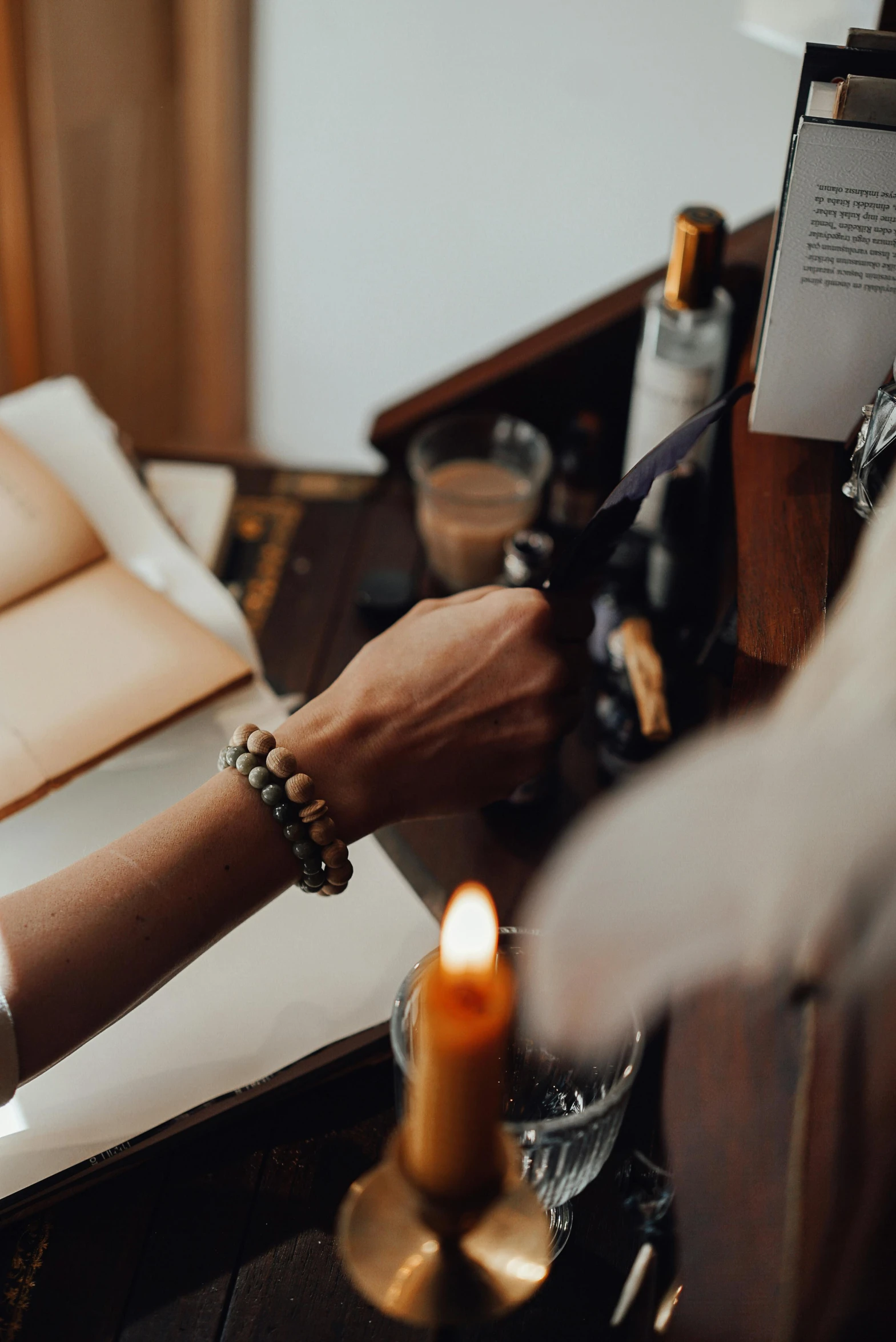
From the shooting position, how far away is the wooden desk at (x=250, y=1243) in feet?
1.45

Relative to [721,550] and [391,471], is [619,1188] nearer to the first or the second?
[721,550]

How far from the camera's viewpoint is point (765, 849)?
0.96ft

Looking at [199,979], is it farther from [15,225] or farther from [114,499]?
[15,225]

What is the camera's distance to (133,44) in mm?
1175

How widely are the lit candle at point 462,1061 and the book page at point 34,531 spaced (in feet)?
1.49

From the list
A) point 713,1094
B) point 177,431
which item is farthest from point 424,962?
point 177,431

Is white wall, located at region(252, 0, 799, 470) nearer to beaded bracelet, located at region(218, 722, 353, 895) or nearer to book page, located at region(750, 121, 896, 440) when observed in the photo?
book page, located at region(750, 121, 896, 440)

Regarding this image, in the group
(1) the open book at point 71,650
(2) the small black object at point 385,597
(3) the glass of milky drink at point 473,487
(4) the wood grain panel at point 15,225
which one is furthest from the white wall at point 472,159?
(1) the open book at point 71,650

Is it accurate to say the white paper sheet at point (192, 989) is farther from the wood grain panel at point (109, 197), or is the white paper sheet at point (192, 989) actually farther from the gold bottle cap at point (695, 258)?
the wood grain panel at point (109, 197)

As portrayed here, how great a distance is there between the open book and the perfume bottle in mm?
298

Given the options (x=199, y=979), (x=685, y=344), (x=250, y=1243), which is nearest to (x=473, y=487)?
(x=685, y=344)

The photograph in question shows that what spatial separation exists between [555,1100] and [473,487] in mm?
477

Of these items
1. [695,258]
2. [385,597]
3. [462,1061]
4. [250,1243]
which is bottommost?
[250,1243]

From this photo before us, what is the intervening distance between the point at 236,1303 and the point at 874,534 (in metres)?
0.38
